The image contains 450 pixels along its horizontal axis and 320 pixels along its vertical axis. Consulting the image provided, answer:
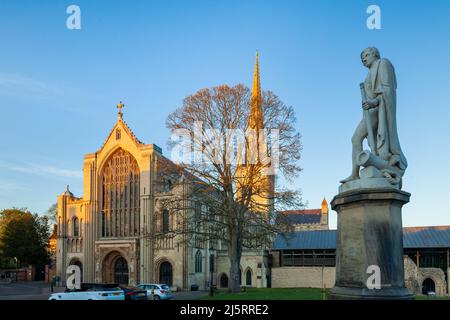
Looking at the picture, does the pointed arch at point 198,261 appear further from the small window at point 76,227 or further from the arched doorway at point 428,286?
the arched doorway at point 428,286

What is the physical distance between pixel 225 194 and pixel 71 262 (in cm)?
3283

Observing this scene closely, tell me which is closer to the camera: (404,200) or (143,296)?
(404,200)

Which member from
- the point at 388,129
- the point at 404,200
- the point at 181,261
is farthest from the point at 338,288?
the point at 181,261

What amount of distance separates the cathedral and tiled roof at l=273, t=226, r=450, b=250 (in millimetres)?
4389

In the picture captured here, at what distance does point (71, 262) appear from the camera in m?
55.2

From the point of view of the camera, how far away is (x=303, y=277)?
49750mm

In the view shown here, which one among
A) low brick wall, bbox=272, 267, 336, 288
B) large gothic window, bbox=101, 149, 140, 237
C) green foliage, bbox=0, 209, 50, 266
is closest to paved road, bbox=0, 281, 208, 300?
large gothic window, bbox=101, 149, 140, 237

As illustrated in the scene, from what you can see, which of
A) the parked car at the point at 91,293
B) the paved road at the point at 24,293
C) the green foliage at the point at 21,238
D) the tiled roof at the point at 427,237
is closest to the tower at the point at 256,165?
the parked car at the point at 91,293

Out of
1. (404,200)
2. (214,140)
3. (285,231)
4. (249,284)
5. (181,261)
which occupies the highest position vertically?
(214,140)

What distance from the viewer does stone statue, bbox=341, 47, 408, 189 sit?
9.28 m

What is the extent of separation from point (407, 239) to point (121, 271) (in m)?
32.9

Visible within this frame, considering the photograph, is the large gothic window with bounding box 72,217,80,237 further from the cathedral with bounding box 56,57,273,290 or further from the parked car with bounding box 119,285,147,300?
the parked car with bounding box 119,285,147,300

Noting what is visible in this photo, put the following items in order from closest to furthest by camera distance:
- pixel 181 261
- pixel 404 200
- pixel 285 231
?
1. pixel 404 200
2. pixel 285 231
3. pixel 181 261
